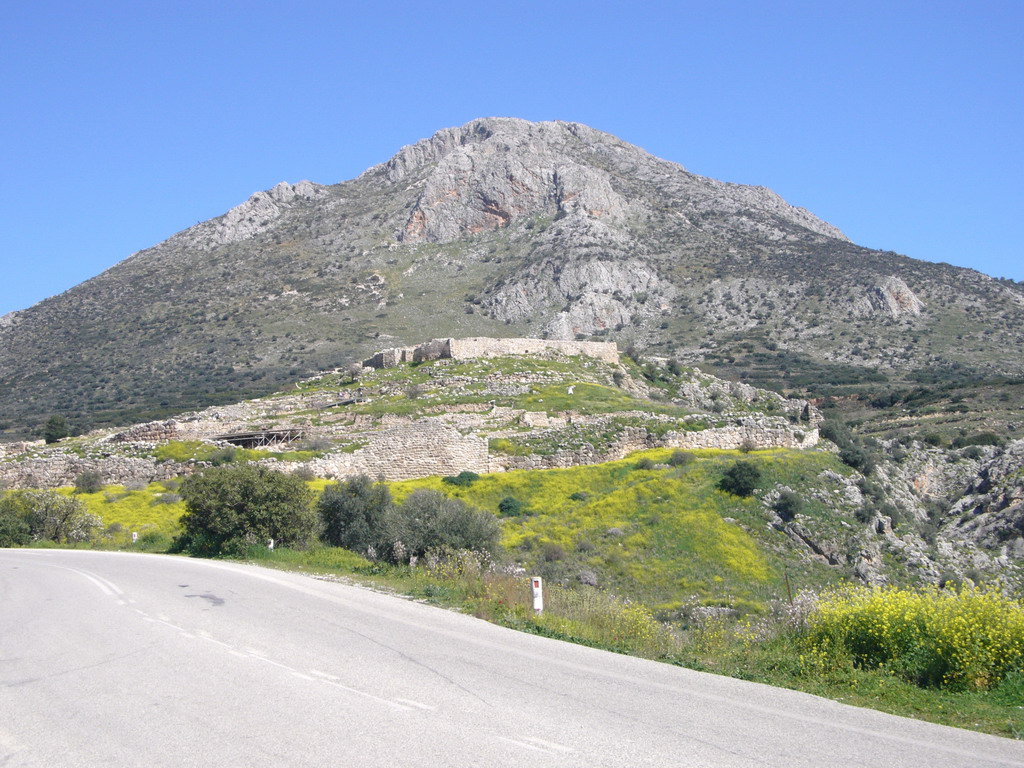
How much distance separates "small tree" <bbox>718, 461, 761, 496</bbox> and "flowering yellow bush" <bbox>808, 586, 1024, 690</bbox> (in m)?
15.8

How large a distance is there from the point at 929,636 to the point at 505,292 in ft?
310

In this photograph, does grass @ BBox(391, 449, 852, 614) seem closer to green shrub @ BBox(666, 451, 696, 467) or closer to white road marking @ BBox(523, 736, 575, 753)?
green shrub @ BBox(666, 451, 696, 467)

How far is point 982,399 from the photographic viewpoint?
184ft

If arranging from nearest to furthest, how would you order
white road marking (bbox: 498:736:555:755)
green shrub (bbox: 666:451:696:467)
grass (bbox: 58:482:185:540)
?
white road marking (bbox: 498:736:555:755) < grass (bbox: 58:482:185:540) < green shrub (bbox: 666:451:696:467)

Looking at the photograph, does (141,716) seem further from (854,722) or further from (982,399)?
(982,399)

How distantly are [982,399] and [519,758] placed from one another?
5833cm

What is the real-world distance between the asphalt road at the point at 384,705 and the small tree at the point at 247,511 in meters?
9.74

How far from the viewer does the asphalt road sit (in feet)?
20.6

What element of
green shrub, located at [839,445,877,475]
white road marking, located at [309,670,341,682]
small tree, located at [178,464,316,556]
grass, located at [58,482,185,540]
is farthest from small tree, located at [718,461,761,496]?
white road marking, located at [309,670,341,682]

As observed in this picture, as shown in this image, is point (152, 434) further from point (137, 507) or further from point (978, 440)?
point (978, 440)

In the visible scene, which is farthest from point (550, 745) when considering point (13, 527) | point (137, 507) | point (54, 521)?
point (137, 507)

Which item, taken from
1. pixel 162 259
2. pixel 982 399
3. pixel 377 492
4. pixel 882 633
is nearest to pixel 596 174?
pixel 162 259

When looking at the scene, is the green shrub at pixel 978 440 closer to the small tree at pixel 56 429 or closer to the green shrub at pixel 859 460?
the green shrub at pixel 859 460

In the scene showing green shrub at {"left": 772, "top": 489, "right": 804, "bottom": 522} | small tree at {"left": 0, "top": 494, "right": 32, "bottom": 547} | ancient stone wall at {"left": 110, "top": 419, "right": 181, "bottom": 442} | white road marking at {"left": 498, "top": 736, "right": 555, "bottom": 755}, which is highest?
ancient stone wall at {"left": 110, "top": 419, "right": 181, "bottom": 442}
